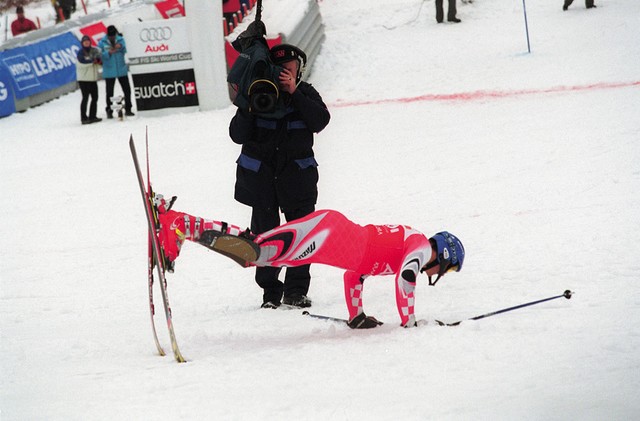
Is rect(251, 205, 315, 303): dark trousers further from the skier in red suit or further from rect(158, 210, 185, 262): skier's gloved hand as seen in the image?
rect(158, 210, 185, 262): skier's gloved hand

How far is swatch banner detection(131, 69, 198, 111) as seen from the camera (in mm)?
14102

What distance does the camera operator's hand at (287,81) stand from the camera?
185 inches

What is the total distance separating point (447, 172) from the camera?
8.87 metres

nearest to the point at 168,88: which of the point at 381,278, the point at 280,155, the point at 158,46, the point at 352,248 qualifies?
the point at 158,46

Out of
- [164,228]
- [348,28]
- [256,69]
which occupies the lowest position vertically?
[348,28]

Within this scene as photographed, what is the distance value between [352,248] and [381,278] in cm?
176

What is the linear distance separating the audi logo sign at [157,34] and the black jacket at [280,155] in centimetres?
946

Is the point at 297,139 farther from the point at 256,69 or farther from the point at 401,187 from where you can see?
the point at 401,187

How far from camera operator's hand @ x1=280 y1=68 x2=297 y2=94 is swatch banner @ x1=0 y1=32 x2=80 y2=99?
12982mm

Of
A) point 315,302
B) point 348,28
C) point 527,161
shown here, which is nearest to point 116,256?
point 315,302

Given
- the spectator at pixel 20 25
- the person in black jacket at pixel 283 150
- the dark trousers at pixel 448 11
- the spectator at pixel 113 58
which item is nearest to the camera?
the person in black jacket at pixel 283 150

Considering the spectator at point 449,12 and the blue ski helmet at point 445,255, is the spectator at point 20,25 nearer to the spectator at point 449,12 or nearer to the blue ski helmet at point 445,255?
the spectator at point 449,12

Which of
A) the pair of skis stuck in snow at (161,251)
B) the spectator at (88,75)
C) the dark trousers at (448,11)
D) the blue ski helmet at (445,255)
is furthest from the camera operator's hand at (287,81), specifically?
the dark trousers at (448,11)

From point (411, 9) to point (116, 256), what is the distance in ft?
55.7
